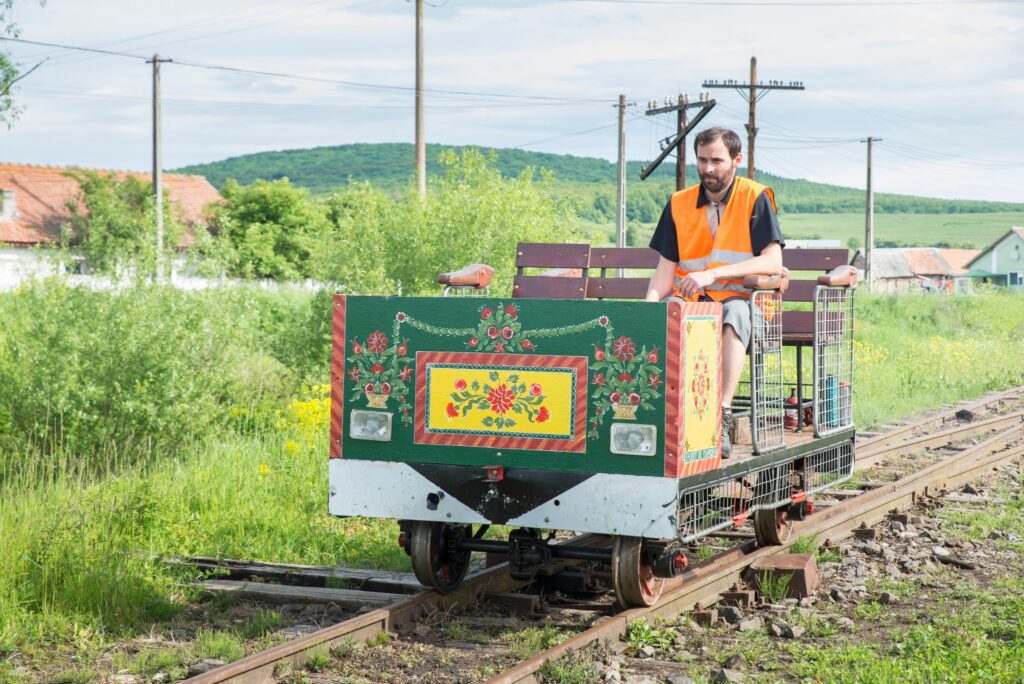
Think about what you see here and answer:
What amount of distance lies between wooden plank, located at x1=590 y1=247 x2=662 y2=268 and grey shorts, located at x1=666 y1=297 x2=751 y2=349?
228cm

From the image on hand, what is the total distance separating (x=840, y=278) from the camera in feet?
24.5

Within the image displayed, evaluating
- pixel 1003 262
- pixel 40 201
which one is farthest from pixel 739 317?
pixel 1003 262

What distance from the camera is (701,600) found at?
707cm

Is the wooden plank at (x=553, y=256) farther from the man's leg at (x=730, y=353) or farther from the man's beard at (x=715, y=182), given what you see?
the man's leg at (x=730, y=353)

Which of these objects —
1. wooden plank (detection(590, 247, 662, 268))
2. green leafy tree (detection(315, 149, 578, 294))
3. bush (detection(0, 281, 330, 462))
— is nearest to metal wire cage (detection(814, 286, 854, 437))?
wooden plank (detection(590, 247, 662, 268))

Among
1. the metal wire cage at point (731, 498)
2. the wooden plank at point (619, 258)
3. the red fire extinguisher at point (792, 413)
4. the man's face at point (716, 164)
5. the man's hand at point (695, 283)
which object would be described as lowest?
the metal wire cage at point (731, 498)

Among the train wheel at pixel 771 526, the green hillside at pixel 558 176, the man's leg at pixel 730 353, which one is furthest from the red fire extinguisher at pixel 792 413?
the green hillside at pixel 558 176

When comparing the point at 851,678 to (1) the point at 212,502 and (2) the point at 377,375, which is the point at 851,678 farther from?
(1) the point at 212,502

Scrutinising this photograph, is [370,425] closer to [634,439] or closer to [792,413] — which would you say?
[634,439]

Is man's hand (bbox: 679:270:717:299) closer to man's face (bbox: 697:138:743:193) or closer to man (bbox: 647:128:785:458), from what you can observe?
man (bbox: 647:128:785:458)

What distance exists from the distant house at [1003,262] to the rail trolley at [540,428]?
130m

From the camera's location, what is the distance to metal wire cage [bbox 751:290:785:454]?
671 cm

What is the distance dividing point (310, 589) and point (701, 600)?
7.44ft

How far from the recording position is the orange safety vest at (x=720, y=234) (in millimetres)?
7105
